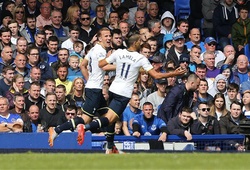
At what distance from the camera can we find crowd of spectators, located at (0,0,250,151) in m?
18.7

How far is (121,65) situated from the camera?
16672 mm

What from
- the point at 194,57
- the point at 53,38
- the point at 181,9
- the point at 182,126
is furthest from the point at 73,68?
the point at 181,9

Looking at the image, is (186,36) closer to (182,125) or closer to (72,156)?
(182,125)

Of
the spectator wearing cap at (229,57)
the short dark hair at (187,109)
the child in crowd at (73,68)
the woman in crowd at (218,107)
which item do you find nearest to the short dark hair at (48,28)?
the child in crowd at (73,68)

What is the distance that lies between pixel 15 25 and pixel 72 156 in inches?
293

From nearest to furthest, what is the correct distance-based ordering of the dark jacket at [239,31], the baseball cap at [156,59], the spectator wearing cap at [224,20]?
the baseball cap at [156,59]
the dark jacket at [239,31]
the spectator wearing cap at [224,20]

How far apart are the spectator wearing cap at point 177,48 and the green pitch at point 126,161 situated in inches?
262

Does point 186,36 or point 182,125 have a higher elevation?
point 186,36

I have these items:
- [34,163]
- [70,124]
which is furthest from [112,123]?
[34,163]

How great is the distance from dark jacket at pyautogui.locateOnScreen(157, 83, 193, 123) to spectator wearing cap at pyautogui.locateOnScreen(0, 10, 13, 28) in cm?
459

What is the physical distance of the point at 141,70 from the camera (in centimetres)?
1955

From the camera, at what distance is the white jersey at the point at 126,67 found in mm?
16625

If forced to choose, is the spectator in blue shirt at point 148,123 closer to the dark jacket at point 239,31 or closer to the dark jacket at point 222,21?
the dark jacket at point 239,31

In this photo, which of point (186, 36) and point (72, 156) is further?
point (186, 36)
